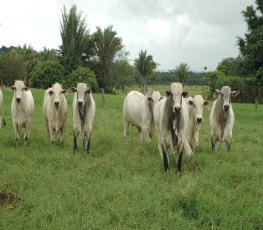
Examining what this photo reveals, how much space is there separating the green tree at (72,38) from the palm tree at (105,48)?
218cm

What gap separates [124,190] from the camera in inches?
218

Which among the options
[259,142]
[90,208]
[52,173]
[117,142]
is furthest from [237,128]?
[90,208]

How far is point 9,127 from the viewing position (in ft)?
39.2

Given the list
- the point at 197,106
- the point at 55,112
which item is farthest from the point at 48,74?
the point at 197,106

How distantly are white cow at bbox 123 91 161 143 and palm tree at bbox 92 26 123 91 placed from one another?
30.8 m

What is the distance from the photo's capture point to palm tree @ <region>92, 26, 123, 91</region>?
40.6 metres

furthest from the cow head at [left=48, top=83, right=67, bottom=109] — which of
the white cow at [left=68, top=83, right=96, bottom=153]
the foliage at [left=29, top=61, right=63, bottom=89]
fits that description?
the foliage at [left=29, top=61, right=63, bottom=89]

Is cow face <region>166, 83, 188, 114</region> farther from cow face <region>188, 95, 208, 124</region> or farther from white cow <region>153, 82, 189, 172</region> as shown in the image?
cow face <region>188, 95, 208, 124</region>

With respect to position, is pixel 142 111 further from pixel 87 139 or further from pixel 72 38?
pixel 72 38

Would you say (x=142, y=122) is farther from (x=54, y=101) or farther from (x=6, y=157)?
(x=6, y=157)

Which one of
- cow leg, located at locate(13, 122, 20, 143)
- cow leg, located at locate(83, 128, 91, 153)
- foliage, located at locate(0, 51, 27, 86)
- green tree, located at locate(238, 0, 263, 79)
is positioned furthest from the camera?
foliage, located at locate(0, 51, 27, 86)

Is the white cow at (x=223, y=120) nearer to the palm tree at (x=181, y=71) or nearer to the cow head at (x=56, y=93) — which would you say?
the cow head at (x=56, y=93)

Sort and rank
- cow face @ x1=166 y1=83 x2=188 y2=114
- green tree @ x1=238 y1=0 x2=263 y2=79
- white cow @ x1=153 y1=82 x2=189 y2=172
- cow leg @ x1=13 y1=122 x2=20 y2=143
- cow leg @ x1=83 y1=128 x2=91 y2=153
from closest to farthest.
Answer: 1. cow face @ x1=166 y1=83 x2=188 y2=114
2. white cow @ x1=153 y1=82 x2=189 y2=172
3. cow leg @ x1=83 y1=128 x2=91 y2=153
4. cow leg @ x1=13 y1=122 x2=20 y2=143
5. green tree @ x1=238 y1=0 x2=263 y2=79

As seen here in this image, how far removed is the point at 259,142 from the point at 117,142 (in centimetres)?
464
